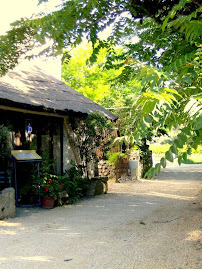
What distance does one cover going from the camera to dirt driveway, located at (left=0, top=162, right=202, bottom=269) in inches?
194

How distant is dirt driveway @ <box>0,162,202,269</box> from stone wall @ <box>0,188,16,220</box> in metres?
0.18

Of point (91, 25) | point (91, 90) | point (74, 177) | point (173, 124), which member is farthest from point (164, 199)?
point (91, 90)

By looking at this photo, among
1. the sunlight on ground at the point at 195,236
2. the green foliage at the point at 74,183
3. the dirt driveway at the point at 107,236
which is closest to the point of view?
the dirt driveway at the point at 107,236

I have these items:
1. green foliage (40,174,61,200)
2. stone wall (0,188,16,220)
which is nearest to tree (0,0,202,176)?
stone wall (0,188,16,220)

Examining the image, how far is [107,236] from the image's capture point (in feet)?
20.6

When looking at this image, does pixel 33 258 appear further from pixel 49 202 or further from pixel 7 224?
pixel 49 202

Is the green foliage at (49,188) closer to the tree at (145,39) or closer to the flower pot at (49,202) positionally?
the flower pot at (49,202)

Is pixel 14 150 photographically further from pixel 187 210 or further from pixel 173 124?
pixel 173 124

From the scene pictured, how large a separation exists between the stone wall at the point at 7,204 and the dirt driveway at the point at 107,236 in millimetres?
185

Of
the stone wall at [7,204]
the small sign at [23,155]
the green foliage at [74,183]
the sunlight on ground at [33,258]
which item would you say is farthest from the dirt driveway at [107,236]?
the small sign at [23,155]

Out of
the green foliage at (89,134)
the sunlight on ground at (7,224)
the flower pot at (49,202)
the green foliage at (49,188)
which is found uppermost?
the green foliage at (89,134)

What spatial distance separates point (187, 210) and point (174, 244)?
322 cm

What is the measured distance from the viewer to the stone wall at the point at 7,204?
7520mm

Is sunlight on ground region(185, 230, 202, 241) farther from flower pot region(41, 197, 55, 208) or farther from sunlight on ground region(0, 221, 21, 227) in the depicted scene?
flower pot region(41, 197, 55, 208)
